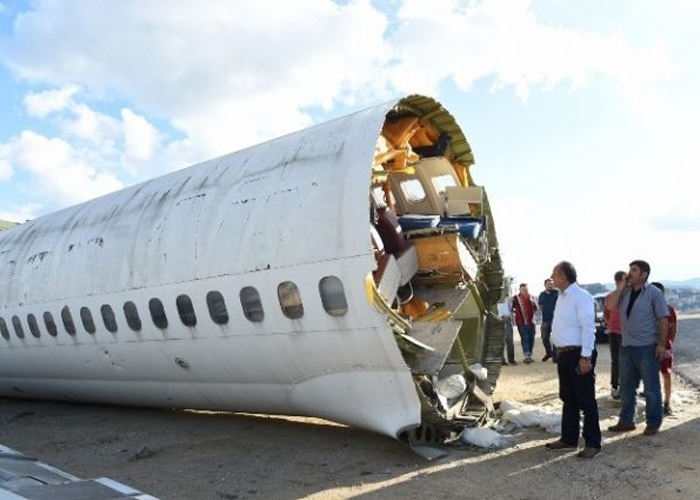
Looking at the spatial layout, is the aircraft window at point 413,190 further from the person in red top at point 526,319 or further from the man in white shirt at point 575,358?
the person in red top at point 526,319

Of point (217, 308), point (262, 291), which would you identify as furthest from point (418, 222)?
point (217, 308)

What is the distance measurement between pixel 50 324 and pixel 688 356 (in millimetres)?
14558

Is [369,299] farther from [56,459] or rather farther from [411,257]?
[56,459]

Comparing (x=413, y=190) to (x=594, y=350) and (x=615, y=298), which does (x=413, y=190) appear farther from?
(x=594, y=350)

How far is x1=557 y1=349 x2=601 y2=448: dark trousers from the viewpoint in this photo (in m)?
7.19

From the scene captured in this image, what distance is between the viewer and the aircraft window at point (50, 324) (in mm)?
11594

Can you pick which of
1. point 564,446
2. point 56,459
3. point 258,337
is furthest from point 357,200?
point 56,459

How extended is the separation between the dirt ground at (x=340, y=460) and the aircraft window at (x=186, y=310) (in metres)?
1.83

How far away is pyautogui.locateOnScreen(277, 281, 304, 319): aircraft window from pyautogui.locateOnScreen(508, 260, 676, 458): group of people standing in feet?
10.00

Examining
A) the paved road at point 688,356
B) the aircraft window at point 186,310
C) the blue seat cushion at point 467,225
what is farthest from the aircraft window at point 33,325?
the paved road at point 688,356

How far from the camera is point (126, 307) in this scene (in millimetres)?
9914

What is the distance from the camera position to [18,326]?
12570 mm

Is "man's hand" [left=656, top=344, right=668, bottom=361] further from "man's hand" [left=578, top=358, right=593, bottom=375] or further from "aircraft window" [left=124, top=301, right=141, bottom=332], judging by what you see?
"aircraft window" [left=124, top=301, right=141, bottom=332]

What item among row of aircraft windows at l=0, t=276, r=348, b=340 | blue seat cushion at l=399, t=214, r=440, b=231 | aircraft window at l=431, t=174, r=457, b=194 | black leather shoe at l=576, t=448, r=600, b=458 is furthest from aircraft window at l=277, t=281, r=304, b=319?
aircraft window at l=431, t=174, r=457, b=194
